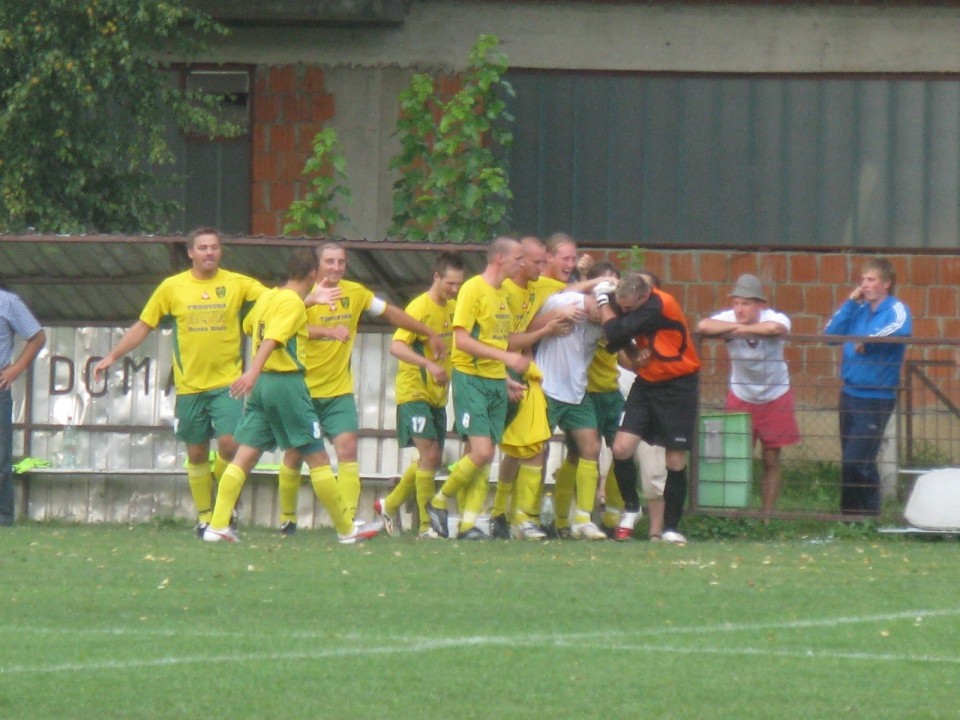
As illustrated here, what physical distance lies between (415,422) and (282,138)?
20.4 ft

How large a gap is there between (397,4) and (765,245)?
4124 millimetres

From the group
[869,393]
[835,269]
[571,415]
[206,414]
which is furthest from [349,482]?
[835,269]

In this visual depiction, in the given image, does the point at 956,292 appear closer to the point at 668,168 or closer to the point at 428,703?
the point at 668,168

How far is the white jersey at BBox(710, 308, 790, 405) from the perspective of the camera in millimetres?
12500

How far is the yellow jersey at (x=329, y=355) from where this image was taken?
1168cm

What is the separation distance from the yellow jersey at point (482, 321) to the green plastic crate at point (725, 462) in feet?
5.40

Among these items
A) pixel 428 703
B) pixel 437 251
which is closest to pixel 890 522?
pixel 437 251

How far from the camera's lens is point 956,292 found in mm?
17281

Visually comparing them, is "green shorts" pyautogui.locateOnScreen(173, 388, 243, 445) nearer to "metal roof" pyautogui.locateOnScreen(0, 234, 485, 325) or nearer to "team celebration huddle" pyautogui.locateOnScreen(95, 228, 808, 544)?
"team celebration huddle" pyautogui.locateOnScreen(95, 228, 808, 544)

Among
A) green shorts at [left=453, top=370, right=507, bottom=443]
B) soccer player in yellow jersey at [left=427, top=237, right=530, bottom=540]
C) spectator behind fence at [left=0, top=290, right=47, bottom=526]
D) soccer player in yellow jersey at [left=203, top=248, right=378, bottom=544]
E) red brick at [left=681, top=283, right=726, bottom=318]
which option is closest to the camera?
soccer player in yellow jersey at [left=203, top=248, right=378, bottom=544]

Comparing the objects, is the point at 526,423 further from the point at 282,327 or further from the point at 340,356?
the point at 282,327

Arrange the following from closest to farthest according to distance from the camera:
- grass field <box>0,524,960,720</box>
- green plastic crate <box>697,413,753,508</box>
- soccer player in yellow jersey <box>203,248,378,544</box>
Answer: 1. grass field <box>0,524,960,720</box>
2. soccer player in yellow jersey <box>203,248,378,544</box>
3. green plastic crate <box>697,413,753,508</box>

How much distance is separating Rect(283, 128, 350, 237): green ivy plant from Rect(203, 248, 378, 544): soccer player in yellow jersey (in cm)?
536

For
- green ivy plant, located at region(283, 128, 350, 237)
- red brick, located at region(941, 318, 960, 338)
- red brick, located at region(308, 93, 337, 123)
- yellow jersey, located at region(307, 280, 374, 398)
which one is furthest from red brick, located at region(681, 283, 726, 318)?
yellow jersey, located at region(307, 280, 374, 398)
